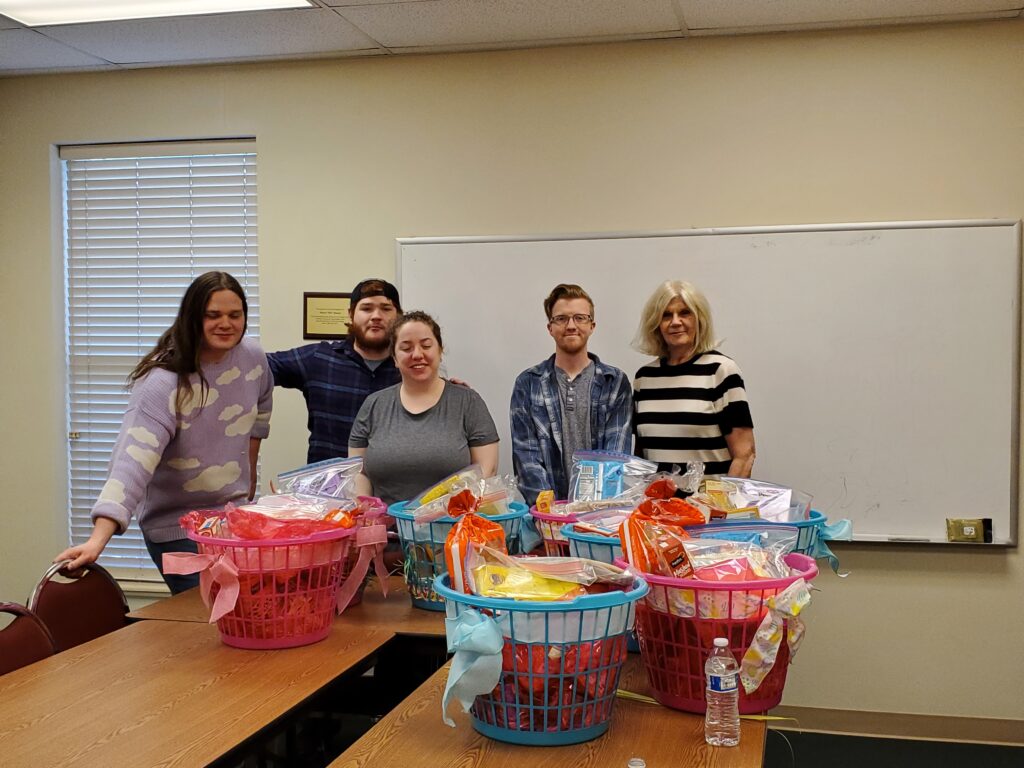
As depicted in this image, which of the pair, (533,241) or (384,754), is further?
(533,241)

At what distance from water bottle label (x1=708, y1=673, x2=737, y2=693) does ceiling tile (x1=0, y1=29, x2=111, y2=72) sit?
358 cm

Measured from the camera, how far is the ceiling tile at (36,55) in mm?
3741

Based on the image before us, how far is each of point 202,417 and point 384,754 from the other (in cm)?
136

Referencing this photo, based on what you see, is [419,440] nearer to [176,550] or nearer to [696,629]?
[176,550]

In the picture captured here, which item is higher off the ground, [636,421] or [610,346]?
[610,346]

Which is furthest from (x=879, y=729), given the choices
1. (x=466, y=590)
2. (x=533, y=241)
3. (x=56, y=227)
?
(x=56, y=227)

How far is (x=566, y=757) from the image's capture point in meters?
1.39

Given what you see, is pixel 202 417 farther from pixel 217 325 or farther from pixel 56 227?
pixel 56 227

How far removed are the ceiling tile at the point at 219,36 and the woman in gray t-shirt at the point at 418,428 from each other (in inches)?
56.8

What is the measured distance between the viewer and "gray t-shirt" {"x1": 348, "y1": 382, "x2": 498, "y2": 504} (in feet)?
9.03

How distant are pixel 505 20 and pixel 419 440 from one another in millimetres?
1705

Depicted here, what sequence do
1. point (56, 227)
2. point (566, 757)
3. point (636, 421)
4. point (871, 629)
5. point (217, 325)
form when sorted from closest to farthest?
point (566, 757), point (217, 325), point (636, 421), point (871, 629), point (56, 227)

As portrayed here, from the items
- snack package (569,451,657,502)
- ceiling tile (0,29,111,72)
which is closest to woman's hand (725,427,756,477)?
snack package (569,451,657,502)

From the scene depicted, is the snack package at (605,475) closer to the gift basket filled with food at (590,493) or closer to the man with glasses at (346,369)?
the gift basket filled with food at (590,493)
